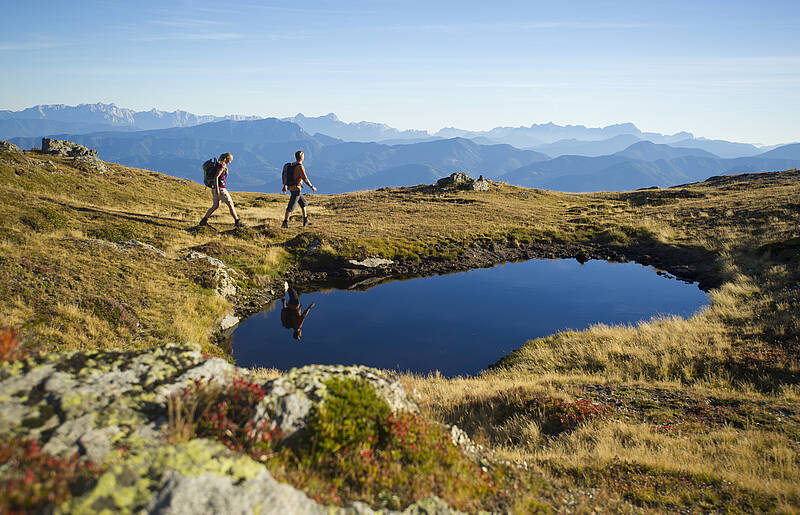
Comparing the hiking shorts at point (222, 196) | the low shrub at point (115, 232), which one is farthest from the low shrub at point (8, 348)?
the hiking shorts at point (222, 196)

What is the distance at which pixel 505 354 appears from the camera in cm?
1611

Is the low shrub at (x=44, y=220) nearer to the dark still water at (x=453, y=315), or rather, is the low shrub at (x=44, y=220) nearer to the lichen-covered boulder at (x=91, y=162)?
the dark still water at (x=453, y=315)

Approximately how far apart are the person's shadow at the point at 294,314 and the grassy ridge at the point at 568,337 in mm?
1946

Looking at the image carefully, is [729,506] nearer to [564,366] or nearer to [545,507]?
[545,507]

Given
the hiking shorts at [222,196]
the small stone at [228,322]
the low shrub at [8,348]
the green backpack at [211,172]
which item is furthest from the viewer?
the hiking shorts at [222,196]

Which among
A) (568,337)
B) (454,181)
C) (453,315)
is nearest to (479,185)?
(454,181)

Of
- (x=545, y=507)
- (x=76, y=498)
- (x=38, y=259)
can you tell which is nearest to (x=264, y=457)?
(x=76, y=498)

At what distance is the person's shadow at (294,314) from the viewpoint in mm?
16938

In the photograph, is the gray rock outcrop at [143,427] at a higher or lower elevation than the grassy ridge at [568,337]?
higher

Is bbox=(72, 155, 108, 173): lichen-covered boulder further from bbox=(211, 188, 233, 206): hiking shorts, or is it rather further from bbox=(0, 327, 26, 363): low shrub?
bbox=(0, 327, 26, 363): low shrub

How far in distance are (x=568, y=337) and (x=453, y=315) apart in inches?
220

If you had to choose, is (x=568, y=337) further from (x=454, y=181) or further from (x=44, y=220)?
(x=454, y=181)

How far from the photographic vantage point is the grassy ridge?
7.22 metres

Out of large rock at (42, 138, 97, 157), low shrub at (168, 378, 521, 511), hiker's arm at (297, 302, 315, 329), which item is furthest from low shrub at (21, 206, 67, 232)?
large rock at (42, 138, 97, 157)
